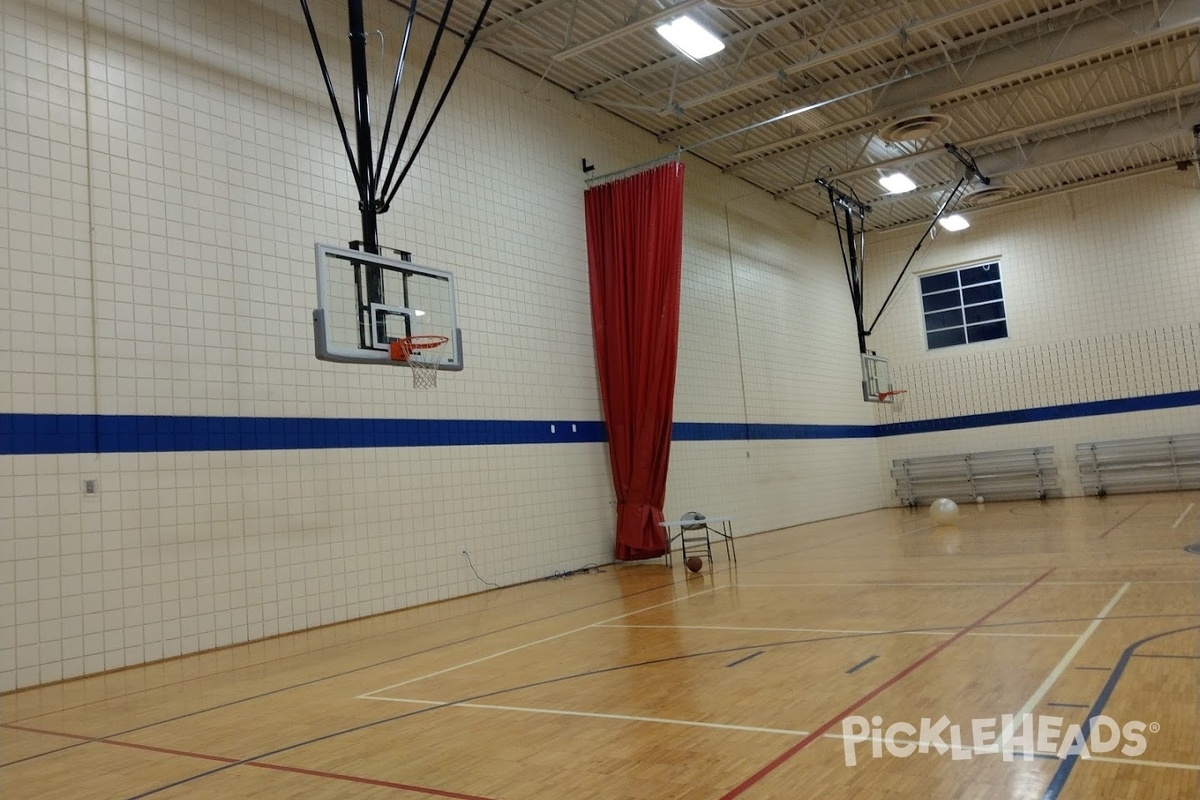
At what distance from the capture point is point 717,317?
1581 cm

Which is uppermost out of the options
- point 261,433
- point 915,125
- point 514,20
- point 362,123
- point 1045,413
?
point 514,20

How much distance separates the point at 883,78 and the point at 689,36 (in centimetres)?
480

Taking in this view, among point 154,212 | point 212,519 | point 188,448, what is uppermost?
point 154,212

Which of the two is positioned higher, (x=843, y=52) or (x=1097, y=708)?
(x=843, y=52)

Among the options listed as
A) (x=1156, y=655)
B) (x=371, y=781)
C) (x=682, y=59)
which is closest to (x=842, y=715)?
(x=1156, y=655)

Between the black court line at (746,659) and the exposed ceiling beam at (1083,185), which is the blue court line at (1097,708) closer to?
the black court line at (746,659)

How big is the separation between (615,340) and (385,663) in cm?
674

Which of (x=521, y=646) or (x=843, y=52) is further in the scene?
(x=843, y=52)

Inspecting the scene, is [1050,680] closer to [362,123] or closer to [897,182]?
[362,123]

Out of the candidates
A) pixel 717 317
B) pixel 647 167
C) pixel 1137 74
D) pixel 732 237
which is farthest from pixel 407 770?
pixel 1137 74

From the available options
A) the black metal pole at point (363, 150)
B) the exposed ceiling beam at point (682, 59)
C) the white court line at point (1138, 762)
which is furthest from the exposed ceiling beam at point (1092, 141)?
the white court line at point (1138, 762)

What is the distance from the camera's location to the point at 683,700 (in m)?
4.81

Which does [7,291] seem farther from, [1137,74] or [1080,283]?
[1080,283]

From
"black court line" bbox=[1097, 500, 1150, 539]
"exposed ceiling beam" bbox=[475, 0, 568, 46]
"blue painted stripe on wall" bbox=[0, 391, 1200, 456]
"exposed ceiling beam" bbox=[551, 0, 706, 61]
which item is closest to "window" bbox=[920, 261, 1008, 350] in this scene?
"black court line" bbox=[1097, 500, 1150, 539]
